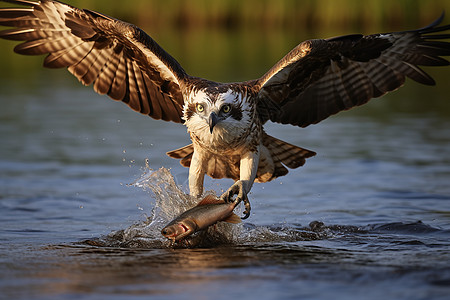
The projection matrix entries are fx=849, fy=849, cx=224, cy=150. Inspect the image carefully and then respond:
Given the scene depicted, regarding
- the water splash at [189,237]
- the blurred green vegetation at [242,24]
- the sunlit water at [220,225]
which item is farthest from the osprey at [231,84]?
the blurred green vegetation at [242,24]

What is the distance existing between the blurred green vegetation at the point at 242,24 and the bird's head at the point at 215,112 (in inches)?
485

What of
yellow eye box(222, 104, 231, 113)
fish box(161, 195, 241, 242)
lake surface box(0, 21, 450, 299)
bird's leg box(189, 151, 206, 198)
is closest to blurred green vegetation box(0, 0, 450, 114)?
lake surface box(0, 21, 450, 299)

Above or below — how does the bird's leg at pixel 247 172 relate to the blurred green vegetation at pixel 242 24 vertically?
below

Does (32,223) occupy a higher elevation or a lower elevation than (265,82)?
lower

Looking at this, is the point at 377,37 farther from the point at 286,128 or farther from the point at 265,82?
the point at 286,128

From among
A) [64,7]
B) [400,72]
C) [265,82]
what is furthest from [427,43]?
[64,7]

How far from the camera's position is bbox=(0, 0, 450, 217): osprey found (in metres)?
7.41

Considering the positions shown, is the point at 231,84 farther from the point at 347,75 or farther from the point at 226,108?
the point at 347,75

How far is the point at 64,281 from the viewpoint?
19.7 feet

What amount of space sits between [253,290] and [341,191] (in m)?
4.55

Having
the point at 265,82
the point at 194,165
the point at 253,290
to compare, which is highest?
the point at 265,82

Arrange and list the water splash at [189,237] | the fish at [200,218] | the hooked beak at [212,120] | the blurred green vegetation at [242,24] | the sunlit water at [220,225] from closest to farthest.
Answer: the sunlit water at [220,225], the fish at [200,218], the hooked beak at [212,120], the water splash at [189,237], the blurred green vegetation at [242,24]

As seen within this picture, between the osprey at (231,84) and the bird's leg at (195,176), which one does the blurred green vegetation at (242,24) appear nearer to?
the osprey at (231,84)

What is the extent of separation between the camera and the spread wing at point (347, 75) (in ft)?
25.8
